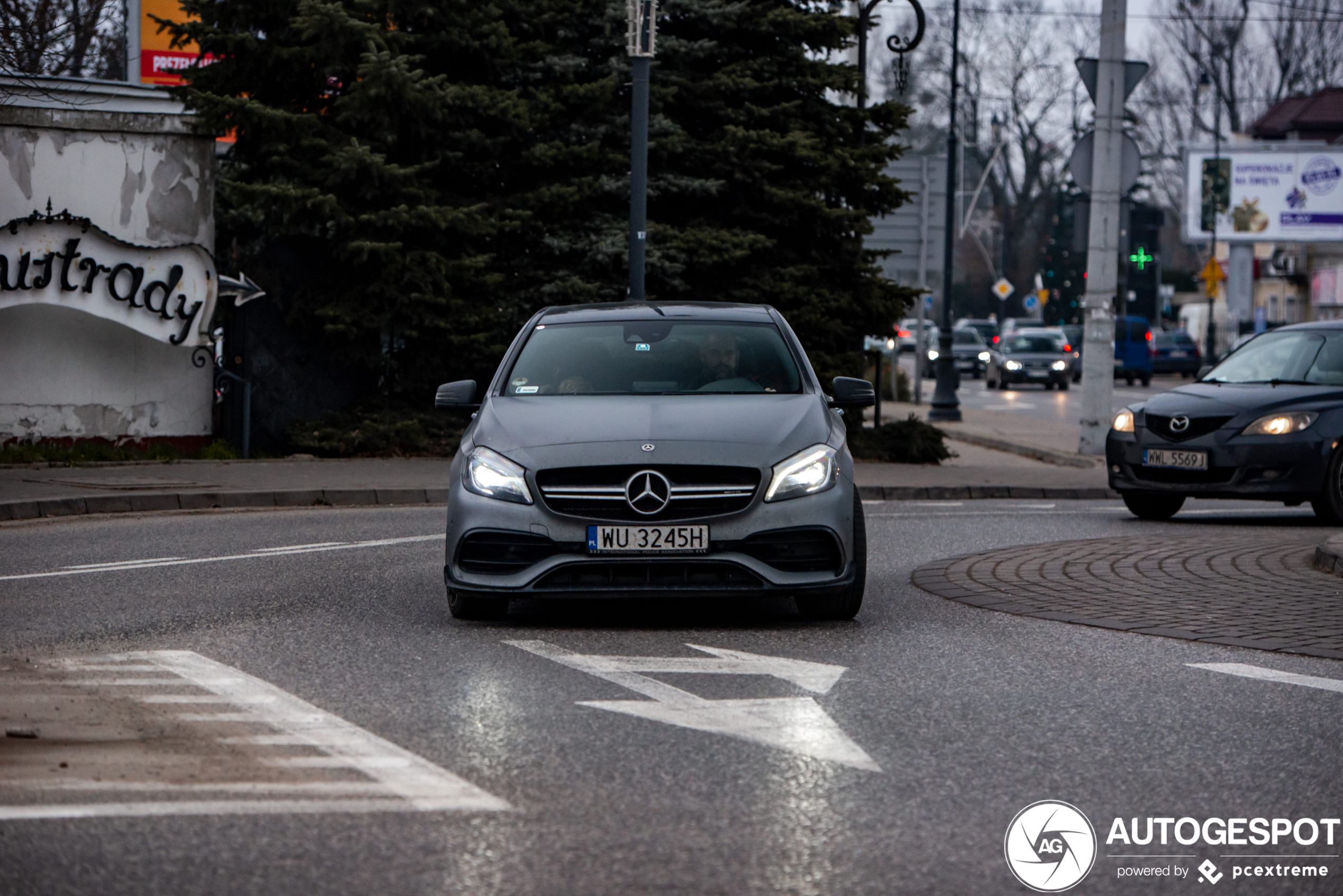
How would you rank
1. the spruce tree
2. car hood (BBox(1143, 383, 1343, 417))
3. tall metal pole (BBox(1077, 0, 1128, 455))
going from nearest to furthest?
1. car hood (BBox(1143, 383, 1343, 417))
2. the spruce tree
3. tall metal pole (BBox(1077, 0, 1128, 455))

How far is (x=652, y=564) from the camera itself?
7953mm

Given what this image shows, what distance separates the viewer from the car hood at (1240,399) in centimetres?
1380

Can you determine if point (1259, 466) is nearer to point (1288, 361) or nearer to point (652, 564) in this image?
point (1288, 361)

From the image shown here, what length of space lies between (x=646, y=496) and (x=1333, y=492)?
7763 millimetres

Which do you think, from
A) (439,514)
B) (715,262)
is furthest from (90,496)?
(715,262)

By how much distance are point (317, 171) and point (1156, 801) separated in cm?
1511

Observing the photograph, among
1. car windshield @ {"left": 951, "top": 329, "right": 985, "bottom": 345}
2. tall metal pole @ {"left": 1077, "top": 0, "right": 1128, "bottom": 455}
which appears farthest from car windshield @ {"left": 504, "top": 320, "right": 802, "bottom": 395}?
car windshield @ {"left": 951, "top": 329, "right": 985, "bottom": 345}

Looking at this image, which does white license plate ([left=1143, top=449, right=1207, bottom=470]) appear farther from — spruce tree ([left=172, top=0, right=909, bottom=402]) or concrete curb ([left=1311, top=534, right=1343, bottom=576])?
spruce tree ([left=172, top=0, right=909, bottom=402])

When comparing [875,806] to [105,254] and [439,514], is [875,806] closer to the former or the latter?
[439,514]

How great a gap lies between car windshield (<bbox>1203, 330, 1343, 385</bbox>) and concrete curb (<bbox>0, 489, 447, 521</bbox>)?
6891mm

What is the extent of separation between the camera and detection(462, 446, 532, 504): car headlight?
811cm

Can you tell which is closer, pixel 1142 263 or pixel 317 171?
pixel 317 171

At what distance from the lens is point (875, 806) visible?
5047 millimetres

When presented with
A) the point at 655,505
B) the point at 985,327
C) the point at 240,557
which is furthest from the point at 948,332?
the point at 985,327
